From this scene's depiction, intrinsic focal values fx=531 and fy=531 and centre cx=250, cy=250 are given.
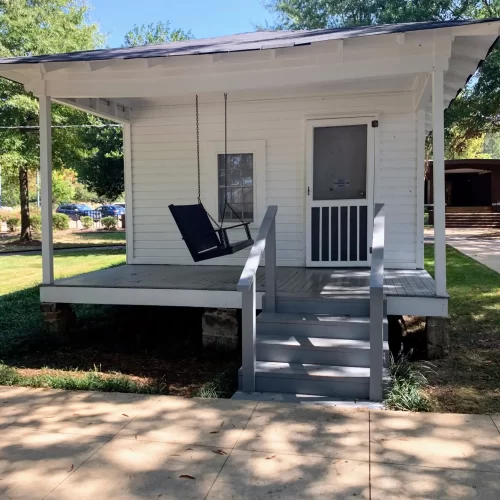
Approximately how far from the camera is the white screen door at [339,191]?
6.66 metres

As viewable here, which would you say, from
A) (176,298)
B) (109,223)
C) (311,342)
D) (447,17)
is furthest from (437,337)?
(109,223)

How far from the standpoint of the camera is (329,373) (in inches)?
151

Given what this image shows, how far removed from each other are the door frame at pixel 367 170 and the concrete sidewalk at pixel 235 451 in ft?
11.5

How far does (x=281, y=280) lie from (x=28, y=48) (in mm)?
12823

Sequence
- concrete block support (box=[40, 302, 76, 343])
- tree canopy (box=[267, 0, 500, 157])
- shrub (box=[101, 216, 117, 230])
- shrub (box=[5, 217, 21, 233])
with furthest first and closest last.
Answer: shrub (box=[101, 216, 117, 230]) → shrub (box=[5, 217, 21, 233]) → tree canopy (box=[267, 0, 500, 157]) → concrete block support (box=[40, 302, 76, 343])

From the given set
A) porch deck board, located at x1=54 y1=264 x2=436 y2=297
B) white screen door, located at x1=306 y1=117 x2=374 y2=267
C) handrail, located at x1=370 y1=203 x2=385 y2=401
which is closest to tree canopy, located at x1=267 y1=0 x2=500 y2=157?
white screen door, located at x1=306 y1=117 x2=374 y2=267

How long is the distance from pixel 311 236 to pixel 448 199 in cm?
2147

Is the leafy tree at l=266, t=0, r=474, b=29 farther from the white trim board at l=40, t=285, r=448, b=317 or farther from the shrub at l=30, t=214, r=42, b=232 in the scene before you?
the shrub at l=30, t=214, r=42, b=232

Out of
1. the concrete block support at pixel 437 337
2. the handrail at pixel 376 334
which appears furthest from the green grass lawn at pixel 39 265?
the handrail at pixel 376 334

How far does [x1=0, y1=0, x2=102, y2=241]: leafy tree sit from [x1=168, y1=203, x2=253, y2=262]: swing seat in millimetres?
11064

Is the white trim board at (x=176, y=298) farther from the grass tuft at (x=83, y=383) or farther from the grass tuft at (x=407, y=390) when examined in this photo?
the grass tuft at (x=83, y=383)

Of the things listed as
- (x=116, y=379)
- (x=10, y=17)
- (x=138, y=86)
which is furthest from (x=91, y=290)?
(x=10, y=17)

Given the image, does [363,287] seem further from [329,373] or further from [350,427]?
[350,427]

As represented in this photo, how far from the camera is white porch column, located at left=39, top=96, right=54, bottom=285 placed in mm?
5422
